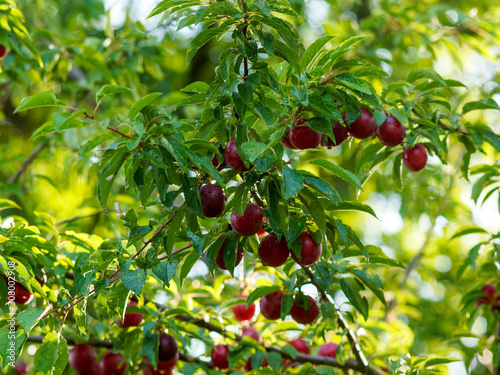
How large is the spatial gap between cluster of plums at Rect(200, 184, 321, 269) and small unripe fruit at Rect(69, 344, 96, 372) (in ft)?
3.53

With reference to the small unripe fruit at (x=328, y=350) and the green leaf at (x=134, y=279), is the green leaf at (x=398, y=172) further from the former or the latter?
the green leaf at (x=134, y=279)

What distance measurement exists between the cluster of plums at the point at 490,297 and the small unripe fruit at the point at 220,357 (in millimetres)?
1355

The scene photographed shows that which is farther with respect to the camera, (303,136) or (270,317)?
(270,317)

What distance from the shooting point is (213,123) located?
4.98ft

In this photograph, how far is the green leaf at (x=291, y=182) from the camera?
132 cm

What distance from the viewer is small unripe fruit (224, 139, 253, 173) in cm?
142

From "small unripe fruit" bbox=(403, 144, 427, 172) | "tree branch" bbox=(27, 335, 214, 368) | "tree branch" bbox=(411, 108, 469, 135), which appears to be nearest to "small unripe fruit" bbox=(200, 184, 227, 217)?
"small unripe fruit" bbox=(403, 144, 427, 172)

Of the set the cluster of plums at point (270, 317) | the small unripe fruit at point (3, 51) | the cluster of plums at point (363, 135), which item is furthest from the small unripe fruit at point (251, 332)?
the small unripe fruit at point (3, 51)

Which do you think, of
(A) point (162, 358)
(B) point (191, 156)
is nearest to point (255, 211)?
(B) point (191, 156)

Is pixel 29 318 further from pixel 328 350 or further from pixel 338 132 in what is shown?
pixel 328 350

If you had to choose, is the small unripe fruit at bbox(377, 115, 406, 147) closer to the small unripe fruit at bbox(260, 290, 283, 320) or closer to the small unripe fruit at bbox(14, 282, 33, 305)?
the small unripe fruit at bbox(260, 290, 283, 320)

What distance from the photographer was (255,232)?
4.94ft

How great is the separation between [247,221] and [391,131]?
71 cm

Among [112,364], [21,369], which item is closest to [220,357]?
[112,364]
